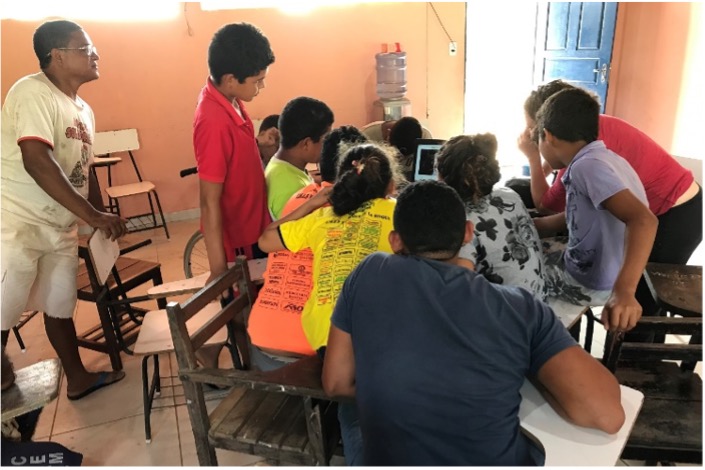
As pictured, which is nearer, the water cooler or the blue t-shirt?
the blue t-shirt

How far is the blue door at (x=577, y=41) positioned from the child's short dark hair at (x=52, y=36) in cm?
425

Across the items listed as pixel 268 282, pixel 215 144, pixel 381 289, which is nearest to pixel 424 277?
pixel 381 289

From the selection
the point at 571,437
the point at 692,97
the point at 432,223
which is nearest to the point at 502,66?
the point at 692,97

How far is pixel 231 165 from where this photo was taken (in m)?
1.72

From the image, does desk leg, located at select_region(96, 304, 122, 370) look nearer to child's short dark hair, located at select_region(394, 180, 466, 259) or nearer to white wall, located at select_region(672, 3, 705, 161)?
child's short dark hair, located at select_region(394, 180, 466, 259)

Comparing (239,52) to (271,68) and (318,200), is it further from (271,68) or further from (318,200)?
(271,68)

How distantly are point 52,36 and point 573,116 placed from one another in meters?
1.79

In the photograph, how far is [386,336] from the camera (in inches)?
35.4

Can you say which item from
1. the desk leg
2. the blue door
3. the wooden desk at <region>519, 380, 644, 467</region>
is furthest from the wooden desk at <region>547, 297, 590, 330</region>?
the blue door

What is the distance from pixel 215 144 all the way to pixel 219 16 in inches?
116

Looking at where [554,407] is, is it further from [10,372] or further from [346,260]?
[10,372]

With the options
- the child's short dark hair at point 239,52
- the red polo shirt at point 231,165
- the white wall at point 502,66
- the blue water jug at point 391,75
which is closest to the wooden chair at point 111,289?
the red polo shirt at point 231,165

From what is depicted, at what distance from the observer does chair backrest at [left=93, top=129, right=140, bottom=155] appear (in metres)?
3.96

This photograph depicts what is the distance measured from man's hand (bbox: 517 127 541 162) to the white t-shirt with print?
1.73 metres
